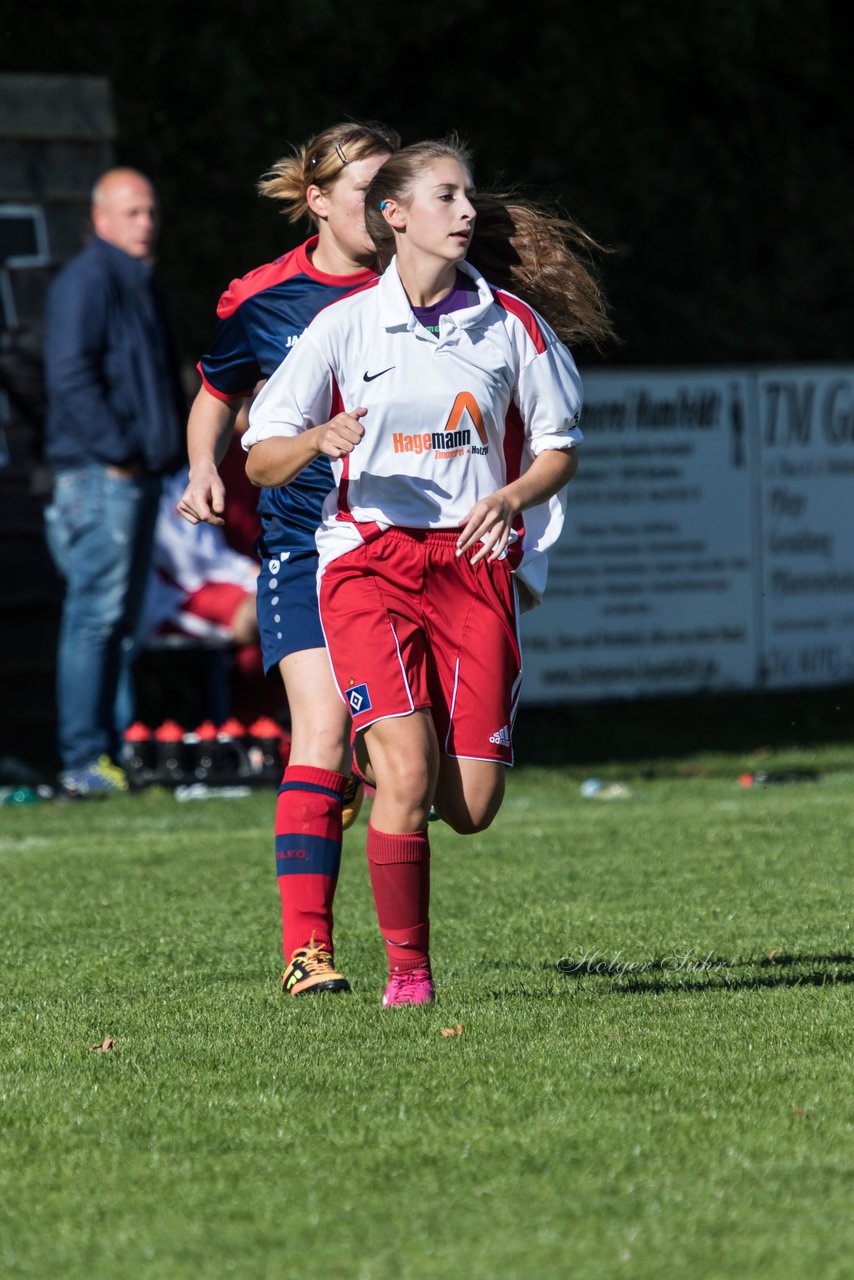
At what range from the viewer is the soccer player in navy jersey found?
17.5 ft

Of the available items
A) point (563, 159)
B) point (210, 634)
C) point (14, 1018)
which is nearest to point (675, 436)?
point (563, 159)

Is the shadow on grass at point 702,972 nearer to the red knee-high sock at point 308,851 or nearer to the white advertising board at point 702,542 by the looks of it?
the red knee-high sock at point 308,851

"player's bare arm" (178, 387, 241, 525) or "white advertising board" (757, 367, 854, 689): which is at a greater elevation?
"player's bare arm" (178, 387, 241, 525)

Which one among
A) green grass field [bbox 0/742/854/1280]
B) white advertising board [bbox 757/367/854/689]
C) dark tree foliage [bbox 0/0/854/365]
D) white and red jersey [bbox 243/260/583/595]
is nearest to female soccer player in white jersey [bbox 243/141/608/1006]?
white and red jersey [bbox 243/260/583/595]

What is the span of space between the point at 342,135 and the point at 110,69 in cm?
819

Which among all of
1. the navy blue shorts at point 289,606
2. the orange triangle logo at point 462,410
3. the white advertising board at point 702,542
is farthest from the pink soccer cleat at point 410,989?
A: the white advertising board at point 702,542

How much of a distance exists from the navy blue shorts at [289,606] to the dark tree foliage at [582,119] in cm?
777

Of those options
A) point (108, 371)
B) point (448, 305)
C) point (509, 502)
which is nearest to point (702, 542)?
point (108, 371)

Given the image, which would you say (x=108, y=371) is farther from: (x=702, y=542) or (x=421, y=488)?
(x=421, y=488)

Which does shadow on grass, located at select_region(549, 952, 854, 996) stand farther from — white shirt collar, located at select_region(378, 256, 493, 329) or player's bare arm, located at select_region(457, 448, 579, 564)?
white shirt collar, located at select_region(378, 256, 493, 329)

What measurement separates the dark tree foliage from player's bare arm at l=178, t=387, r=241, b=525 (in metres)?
7.60

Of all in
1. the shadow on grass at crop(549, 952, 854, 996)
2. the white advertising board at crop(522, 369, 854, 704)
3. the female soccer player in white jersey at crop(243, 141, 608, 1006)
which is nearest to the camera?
the female soccer player in white jersey at crop(243, 141, 608, 1006)

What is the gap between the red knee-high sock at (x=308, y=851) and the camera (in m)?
5.31

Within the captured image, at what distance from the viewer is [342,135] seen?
5508 millimetres
